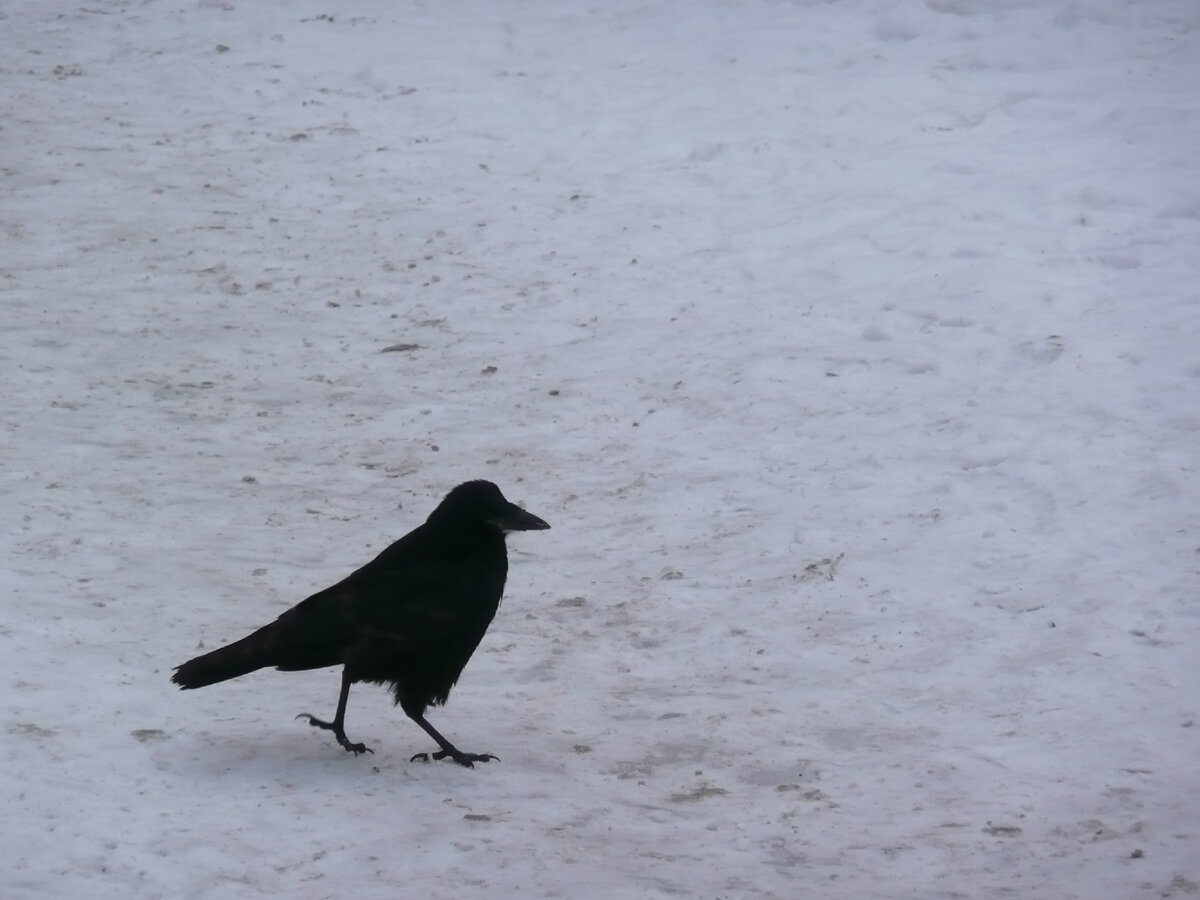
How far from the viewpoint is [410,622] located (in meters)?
4.95

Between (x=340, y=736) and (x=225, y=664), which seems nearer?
(x=225, y=664)

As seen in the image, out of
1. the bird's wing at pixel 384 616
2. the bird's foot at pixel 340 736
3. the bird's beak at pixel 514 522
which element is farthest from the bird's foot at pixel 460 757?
the bird's beak at pixel 514 522

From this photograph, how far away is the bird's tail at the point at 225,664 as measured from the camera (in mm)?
4781

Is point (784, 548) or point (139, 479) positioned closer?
point (784, 548)

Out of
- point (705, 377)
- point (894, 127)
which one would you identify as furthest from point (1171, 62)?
point (705, 377)

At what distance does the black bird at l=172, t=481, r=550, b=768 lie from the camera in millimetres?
4891

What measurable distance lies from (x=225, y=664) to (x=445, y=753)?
30.3 inches

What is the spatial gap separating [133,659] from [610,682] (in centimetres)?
A: 174

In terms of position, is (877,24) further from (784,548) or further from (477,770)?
(477,770)

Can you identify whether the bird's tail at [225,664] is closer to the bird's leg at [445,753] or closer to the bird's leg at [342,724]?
the bird's leg at [342,724]

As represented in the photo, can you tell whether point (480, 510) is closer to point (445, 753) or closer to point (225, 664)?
point (445, 753)

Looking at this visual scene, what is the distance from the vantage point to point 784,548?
6.69 m

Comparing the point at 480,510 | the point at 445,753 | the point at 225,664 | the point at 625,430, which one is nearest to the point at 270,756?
the point at 225,664

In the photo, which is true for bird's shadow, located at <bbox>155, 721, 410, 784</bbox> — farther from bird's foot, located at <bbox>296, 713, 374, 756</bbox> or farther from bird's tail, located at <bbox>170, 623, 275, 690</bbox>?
bird's tail, located at <bbox>170, 623, 275, 690</bbox>
